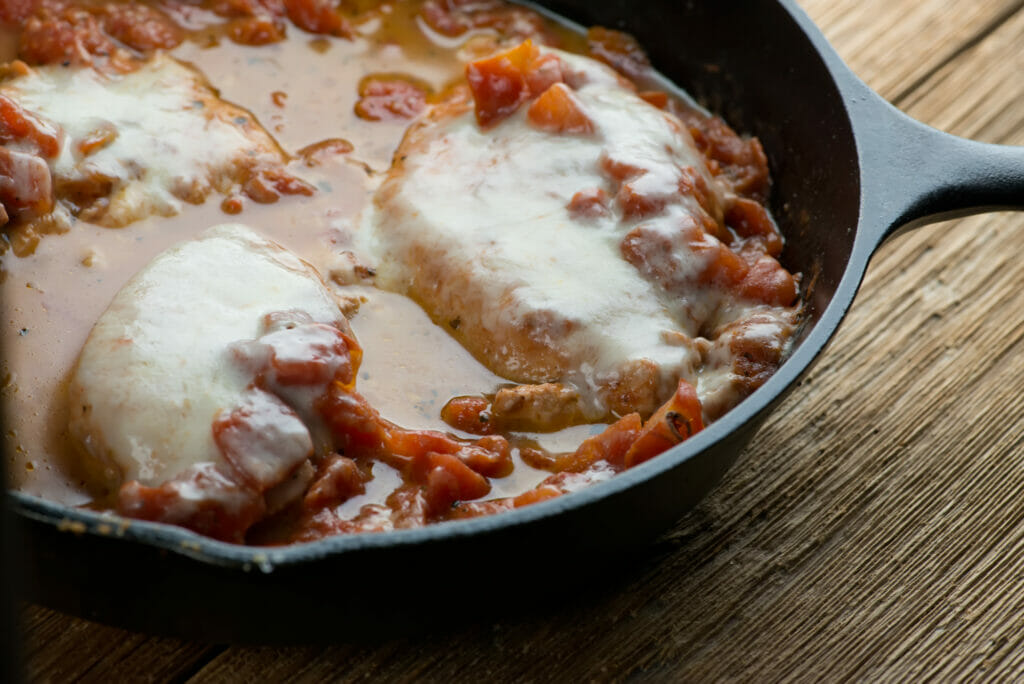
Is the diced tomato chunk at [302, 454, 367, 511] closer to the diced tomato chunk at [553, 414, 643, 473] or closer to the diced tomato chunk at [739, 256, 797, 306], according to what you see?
the diced tomato chunk at [553, 414, 643, 473]

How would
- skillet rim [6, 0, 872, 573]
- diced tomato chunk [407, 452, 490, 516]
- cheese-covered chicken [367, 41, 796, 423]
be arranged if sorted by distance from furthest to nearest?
cheese-covered chicken [367, 41, 796, 423]
diced tomato chunk [407, 452, 490, 516]
skillet rim [6, 0, 872, 573]

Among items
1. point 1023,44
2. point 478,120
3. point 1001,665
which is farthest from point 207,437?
point 1023,44

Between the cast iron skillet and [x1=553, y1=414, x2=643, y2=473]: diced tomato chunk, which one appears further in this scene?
[x1=553, y1=414, x2=643, y2=473]: diced tomato chunk

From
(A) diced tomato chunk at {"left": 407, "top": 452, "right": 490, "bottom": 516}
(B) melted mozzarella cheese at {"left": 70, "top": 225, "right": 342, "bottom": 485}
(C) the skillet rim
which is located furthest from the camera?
(A) diced tomato chunk at {"left": 407, "top": 452, "right": 490, "bottom": 516}

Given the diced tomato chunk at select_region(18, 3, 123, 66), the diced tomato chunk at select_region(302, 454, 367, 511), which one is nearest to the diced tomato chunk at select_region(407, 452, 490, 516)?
the diced tomato chunk at select_region(302, 454, 367, 511)

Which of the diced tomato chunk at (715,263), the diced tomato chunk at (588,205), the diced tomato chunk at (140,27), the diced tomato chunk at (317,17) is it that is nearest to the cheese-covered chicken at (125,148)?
the diced tomato chunk at (140,27)

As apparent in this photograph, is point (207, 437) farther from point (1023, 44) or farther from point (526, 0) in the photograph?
point (1023, 44)
